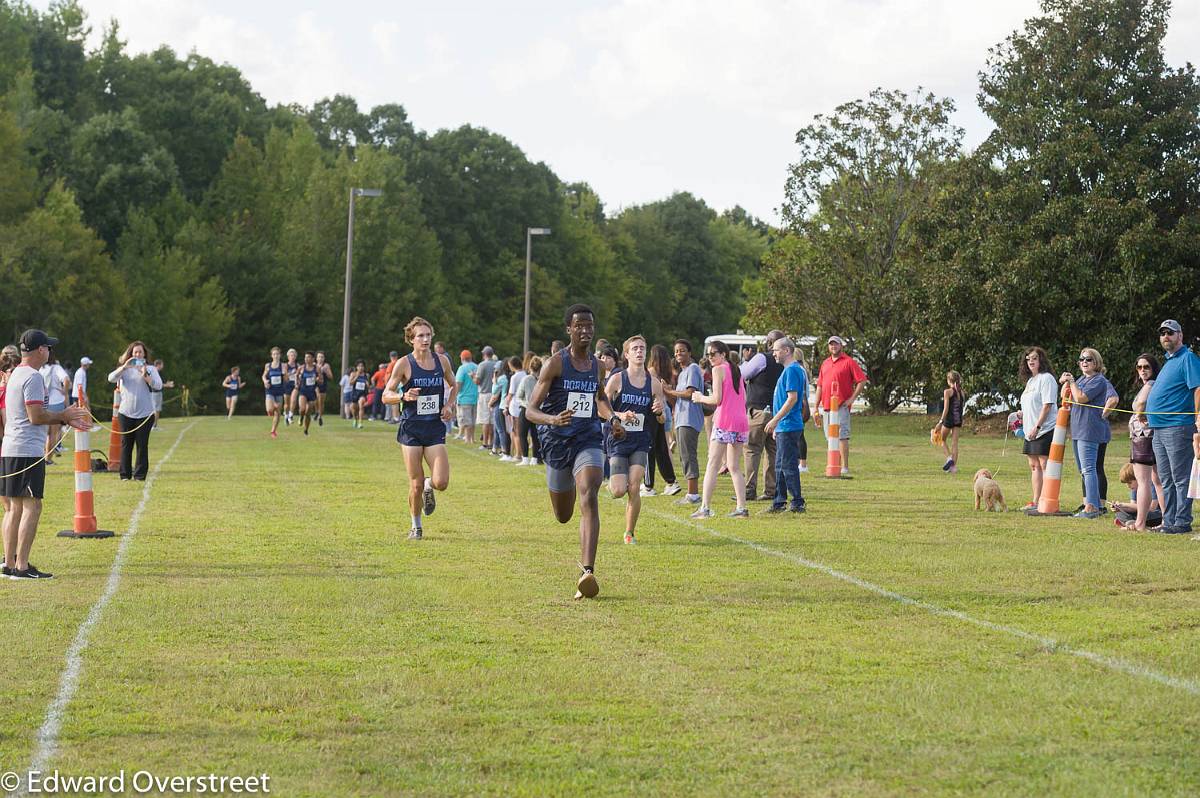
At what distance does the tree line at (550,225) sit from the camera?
128 feet

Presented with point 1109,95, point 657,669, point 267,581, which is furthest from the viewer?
Answer: point 1109,95

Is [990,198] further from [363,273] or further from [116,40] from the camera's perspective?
[116,40]

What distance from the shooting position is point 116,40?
3002 inches

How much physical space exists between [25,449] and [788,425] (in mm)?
8252

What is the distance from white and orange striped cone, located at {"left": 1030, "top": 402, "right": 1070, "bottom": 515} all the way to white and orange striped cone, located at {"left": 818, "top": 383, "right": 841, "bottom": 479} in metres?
5.83

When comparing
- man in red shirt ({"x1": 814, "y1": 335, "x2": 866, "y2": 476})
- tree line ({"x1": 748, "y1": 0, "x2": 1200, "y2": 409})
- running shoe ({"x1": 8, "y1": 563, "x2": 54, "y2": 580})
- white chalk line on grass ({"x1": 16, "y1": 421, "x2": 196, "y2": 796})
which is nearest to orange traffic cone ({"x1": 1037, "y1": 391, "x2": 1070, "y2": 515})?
man in red shirt ({"x1": 814, "y1": 335, "x2": 866, "y2": 476})

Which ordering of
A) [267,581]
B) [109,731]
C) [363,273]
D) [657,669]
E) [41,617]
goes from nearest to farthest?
[109,731]
[657,669]
[41,617]
[267,581]
[363,273]

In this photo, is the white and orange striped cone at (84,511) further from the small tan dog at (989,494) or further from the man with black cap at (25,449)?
the small tan dog at (989,494)

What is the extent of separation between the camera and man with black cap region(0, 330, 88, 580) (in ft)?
36.3

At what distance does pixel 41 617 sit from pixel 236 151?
70.6 metres

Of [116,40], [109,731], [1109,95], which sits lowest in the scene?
[109,731]

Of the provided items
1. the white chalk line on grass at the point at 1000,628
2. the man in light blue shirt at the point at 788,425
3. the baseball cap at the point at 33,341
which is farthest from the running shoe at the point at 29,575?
the man in light blue shirt at the point at 788,425

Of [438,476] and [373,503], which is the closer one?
[438,476]

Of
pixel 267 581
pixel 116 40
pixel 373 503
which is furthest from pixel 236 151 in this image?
pixel 267 581
